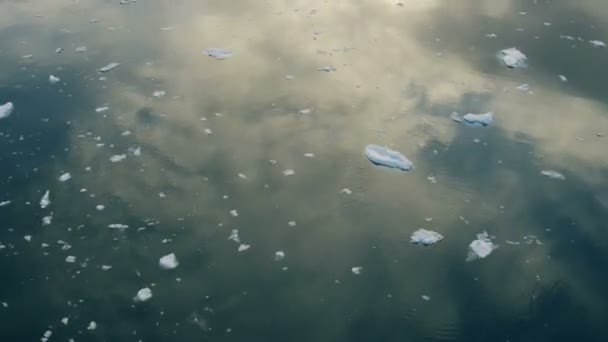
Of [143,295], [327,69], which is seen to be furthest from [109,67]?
[143,295]

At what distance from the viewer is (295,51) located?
22.1ft

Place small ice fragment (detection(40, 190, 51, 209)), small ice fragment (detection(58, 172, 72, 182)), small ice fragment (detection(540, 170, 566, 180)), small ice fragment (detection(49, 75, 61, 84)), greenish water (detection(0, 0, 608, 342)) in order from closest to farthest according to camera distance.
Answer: greenish water (detection(0, 0, 608, 342)) → small ice fragment (detection(40, 190, 51, 209)) → small ice fragment (detection(58, 172, 72, 182)) → small ice fragment (detection(540, 170, 566, 180)) → small ice fragment (detection(49, 75, 61, 84))

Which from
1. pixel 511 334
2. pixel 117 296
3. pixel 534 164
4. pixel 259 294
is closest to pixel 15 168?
pixel 117 296

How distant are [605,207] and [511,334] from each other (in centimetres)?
165

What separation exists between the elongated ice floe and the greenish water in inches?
2.5

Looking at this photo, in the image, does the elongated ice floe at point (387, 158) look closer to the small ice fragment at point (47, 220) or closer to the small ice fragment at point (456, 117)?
the small ice fragment at point (456, 117)

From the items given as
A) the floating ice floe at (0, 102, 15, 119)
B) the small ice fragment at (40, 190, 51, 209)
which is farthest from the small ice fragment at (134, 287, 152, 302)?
the floating ice floe at (0, 102, 15, 119)

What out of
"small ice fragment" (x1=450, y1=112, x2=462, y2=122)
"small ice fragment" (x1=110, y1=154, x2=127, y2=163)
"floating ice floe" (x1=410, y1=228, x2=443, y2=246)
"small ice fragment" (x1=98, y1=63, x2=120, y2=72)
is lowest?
"floating ice floe" (x1=410, y1=228, x2=443, y2=246)

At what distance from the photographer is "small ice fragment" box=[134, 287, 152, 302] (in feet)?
13.2

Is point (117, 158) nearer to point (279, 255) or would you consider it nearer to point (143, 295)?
point (143, 295)

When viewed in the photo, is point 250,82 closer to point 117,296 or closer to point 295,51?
point 295,51

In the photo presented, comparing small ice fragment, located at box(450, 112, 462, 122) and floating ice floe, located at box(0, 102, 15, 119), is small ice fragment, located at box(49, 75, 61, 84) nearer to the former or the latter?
floating ice floe, located at box(0, 102, 15, 119)

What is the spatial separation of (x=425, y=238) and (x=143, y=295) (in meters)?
2.08

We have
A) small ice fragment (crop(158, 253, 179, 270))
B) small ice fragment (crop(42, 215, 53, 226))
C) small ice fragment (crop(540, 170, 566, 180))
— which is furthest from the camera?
small ice fragment (crop(540, 170, 566, 180))
